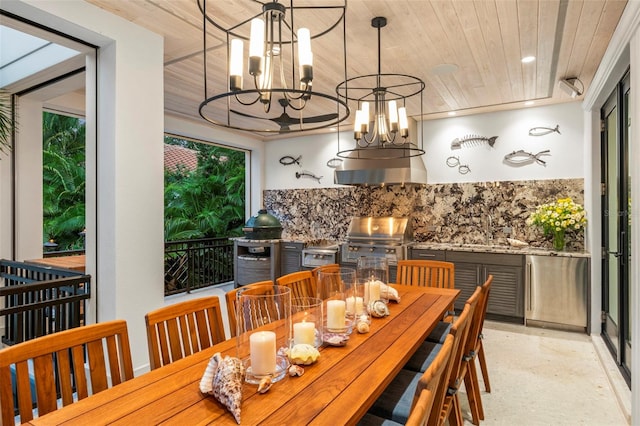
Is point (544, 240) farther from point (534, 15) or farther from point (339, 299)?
point (339, 299)

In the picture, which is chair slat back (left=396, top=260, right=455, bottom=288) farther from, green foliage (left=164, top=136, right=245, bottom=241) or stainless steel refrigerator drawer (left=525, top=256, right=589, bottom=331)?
green foliage (left=164, top=136, right=245, bottom=241)

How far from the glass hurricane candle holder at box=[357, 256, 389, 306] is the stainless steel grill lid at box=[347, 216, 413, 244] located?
279 cm

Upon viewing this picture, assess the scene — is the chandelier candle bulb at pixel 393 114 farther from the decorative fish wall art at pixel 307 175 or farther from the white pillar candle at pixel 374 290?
the decorative fish wall art at pixel 307 175

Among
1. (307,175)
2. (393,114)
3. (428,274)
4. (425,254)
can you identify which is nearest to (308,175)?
(307,175)

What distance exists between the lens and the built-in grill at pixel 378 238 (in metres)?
4.79

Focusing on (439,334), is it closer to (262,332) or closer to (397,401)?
(397,401)

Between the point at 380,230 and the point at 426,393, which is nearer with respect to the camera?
the point at 426,393

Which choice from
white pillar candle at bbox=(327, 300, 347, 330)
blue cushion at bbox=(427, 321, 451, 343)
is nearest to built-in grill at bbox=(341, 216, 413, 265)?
blue cushion at bbox=(427, 321, 451, 343)

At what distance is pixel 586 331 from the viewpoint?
3.84m

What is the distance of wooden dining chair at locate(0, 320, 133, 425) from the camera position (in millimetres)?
1108

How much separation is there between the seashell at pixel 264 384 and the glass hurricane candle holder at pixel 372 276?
3.04 feet

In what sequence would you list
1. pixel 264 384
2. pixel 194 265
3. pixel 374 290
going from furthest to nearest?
pixel 194 265, pixel 374 290, pixel 264 384

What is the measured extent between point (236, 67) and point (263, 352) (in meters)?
1.08

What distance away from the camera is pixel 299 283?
2.64 meters
